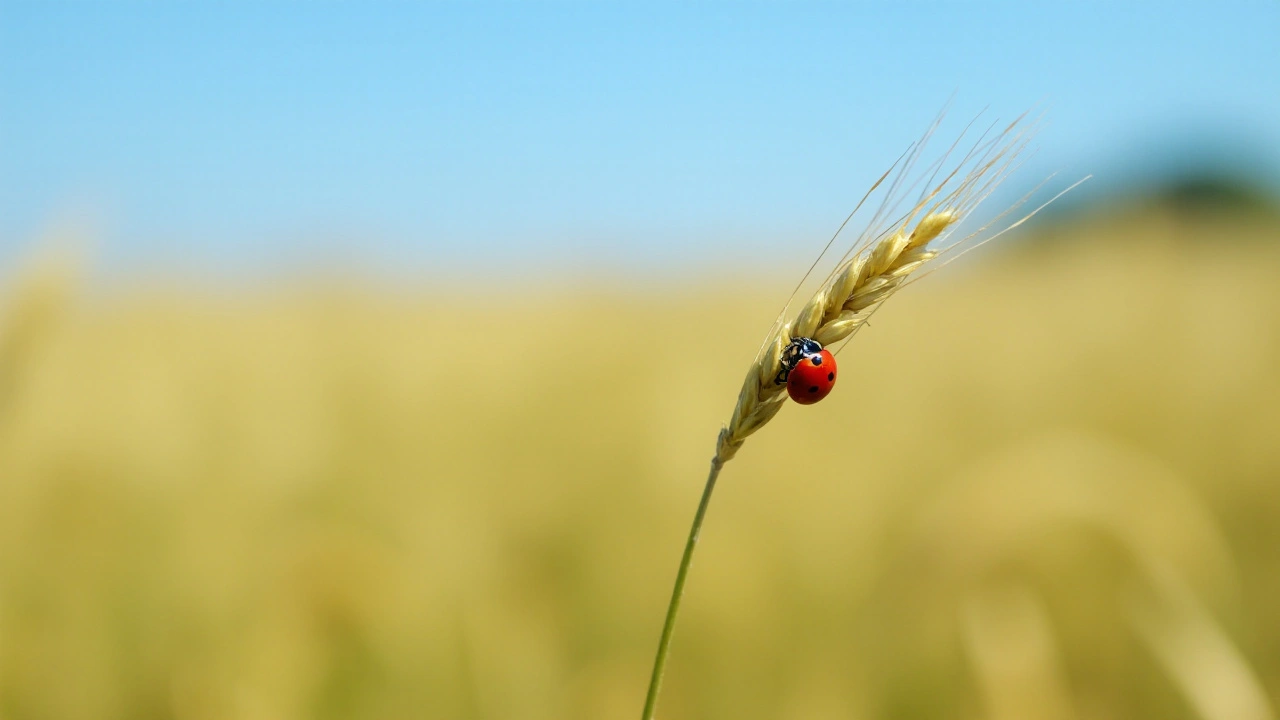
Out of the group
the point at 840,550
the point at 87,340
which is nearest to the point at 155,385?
the point at 87,340

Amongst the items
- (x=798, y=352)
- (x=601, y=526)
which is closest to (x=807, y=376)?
(x=798, y=352)

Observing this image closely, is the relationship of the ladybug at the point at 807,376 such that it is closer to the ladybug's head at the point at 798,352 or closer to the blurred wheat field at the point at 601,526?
the ladybug's head at the point at 798,352

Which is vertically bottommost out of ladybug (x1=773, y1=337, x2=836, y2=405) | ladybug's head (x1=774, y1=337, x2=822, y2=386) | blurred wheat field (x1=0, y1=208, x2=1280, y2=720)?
blurred wheat field (x1=0, y1=208, x2=1280, y2=720)

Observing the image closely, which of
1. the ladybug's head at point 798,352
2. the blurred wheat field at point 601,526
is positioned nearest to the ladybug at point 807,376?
the ladybug's head at point 798,352

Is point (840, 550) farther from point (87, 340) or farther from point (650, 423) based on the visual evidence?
point (87, 340)

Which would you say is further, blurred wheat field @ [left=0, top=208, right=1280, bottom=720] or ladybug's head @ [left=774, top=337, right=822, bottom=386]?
blurred wheat field @ [left=0, top=208, right=1280, bottom=720]

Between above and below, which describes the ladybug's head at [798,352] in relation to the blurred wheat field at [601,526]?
above

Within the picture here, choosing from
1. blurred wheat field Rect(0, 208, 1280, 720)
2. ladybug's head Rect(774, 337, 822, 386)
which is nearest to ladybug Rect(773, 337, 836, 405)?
ladybug's head Rect(774, 337, 822, 386)

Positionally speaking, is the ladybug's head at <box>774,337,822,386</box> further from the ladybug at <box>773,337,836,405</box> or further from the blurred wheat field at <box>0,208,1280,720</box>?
the blurred wheat field at <box>0,208,1280,720</box>
